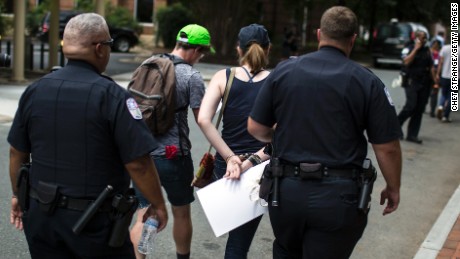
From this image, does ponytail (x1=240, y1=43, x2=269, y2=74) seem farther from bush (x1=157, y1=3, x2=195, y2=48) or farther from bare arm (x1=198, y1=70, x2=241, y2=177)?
bush (x1=157, y1=3, x2=195, y2=48)

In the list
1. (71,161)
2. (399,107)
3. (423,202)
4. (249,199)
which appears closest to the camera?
(71,161)

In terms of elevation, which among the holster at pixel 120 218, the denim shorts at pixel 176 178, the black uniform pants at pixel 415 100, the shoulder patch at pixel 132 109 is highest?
the shoulder patch at pixel 132 109

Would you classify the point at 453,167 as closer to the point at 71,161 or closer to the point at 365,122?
the point at 365,122

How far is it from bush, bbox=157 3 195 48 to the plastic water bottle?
28787 mm

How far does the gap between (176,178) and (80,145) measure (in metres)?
1.43

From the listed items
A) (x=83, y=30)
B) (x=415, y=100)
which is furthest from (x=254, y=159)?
(x=415, y=100)

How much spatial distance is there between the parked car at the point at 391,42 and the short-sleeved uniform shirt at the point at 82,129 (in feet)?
90.2

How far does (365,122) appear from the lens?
3.08m

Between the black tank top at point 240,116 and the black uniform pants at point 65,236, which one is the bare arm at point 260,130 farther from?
the black uniform pants at point 65,236

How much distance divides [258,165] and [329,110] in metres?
0.77

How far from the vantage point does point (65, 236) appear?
2.86m

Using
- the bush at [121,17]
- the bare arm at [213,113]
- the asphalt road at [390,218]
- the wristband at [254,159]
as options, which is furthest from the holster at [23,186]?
the bush at [121,17]

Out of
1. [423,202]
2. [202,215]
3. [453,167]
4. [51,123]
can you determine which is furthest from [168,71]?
[453,167]

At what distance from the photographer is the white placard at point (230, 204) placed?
3.60m
